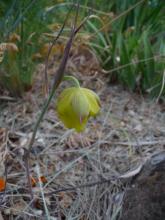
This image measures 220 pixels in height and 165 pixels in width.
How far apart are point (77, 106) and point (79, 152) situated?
46 centimetres

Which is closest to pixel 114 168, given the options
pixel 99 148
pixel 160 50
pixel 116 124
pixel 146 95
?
pixel 99 148

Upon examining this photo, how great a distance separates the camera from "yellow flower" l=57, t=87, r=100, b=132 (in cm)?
89

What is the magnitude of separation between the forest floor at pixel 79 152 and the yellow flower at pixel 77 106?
0.21m

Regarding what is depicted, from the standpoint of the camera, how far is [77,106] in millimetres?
891

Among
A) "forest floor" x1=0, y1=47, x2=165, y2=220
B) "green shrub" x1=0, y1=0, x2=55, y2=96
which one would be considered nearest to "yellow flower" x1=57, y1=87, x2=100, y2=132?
"forest floor" x1=0, y1=47, x2=165, y2=220

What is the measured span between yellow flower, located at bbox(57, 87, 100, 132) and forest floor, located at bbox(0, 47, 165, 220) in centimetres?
21

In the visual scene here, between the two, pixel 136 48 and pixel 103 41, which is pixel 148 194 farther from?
pixel 103 41

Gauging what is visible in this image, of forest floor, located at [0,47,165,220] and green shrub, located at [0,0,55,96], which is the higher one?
green shrub, located at [0,0,55,96]

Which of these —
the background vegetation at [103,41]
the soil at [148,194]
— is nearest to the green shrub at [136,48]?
the background vegetation at [103,41]

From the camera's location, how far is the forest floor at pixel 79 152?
3.73 feet

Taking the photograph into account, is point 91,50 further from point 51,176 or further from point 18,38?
point 51,176

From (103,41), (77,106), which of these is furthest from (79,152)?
(103,41)

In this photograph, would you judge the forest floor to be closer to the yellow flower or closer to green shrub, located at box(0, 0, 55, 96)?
green shrub, located at box(0, 0, 55, 96)

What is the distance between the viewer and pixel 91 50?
1.82 meters
